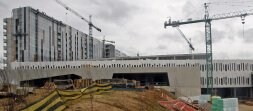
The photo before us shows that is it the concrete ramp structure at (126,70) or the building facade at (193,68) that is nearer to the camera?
the concrete ramp structure at (126,70)

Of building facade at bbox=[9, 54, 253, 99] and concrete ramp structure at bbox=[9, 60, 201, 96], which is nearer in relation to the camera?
concrete ramp structure at bbox=[9, 60, 201, 96]

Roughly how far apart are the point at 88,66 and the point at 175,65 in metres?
14.8

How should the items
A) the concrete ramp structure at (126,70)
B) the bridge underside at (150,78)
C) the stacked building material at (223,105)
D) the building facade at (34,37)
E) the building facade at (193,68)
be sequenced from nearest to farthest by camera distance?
the stacked building material at (223,105)
the concrete ramp structure at (126,70)
the building facade at (193,68)
the bridge underside at (150,78)
the building facade at (34,37)

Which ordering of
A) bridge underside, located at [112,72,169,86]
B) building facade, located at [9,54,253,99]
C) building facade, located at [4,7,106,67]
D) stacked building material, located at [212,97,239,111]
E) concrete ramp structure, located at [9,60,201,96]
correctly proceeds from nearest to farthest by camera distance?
stacked building material, located at [212,97,239,111] → concrete ramp structure, located at [9,60,201,96] → building facade, located at [9,54,253,99] → bridge underside, located at [112,72,169,86] → building facade, located at [4,7,106,67]

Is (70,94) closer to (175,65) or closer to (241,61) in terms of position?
(175,65)

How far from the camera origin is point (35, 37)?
9512 centimetres

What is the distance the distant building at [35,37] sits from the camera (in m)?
91.4

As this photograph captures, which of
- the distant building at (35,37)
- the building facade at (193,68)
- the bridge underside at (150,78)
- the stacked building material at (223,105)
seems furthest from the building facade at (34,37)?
the stacked building material at (223,105)

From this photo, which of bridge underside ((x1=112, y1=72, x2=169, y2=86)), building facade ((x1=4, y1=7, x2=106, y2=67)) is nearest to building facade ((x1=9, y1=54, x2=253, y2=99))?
bridge underside ((x1=112, y1=72, x2=169, y2=86))

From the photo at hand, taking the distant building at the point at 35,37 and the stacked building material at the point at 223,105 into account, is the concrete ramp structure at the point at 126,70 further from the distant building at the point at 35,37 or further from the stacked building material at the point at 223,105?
the stacked building material at the point at 223,105

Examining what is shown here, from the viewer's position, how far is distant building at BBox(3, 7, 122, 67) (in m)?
91.4

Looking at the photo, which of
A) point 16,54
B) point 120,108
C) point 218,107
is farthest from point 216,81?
point 16,54

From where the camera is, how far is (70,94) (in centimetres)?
1911

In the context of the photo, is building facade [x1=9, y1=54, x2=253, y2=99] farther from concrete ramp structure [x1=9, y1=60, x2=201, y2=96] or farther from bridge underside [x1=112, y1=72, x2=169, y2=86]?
bridge underside [x1=112, y1=72, x2=169, y2=86]
